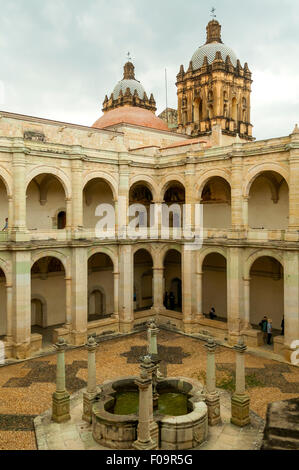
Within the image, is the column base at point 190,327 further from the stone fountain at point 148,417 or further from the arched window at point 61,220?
the stone fountain at point 148,417

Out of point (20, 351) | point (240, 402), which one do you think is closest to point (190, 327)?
point (20, 351)

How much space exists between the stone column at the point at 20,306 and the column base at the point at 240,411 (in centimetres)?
1143

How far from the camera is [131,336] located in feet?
79.6

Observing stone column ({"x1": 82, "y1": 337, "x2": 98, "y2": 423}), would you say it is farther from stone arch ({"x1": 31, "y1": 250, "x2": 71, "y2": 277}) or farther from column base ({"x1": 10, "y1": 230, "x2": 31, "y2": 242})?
stone arch ({"x1": 31, "y1": 250, "x2": 71, "y2": 277})

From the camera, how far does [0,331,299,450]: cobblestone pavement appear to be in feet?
45.8

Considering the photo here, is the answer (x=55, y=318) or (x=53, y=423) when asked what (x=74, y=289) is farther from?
(x=53, y=423)

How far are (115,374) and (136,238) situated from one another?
31.6ft

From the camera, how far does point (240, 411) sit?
12.9 m

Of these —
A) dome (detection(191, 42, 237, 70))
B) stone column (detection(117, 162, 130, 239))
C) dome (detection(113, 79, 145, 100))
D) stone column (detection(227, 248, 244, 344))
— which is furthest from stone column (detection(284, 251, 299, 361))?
dome (detection(113, 79, 145, 100))

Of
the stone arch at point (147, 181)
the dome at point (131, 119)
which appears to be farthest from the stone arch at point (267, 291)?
the dome at point (131, 119)

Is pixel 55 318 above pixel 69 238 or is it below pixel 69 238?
below
